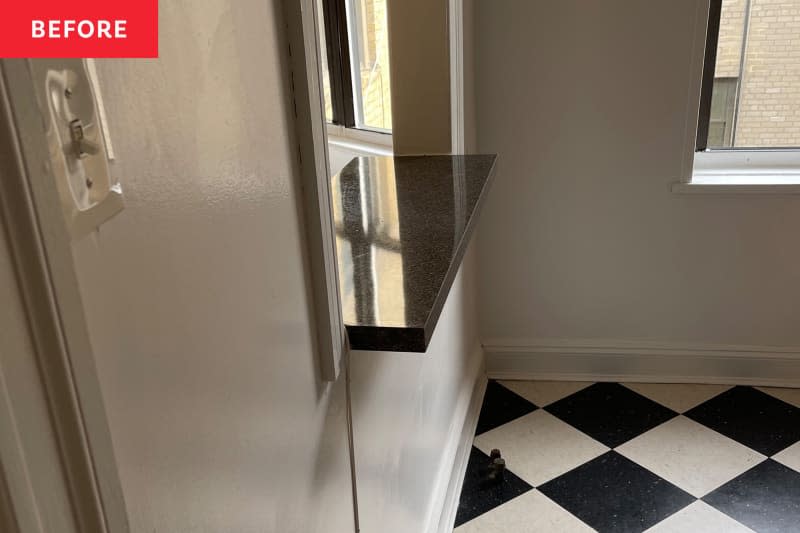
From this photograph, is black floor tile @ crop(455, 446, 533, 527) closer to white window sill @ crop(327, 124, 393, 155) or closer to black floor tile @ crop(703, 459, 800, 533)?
black floor tile @ crop(703, 459, 800, 533)

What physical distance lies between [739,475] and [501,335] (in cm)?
81

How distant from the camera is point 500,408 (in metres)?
2.27

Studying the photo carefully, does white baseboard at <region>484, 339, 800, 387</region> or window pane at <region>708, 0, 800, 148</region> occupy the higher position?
window pane at <region>708, 0, 800, 148</region>

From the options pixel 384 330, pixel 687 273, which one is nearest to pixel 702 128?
pixel 687 273

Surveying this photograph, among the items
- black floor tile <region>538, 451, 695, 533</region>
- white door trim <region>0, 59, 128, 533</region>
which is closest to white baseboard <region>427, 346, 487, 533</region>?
black floor tile <region>538, 451, 695, 533</region>

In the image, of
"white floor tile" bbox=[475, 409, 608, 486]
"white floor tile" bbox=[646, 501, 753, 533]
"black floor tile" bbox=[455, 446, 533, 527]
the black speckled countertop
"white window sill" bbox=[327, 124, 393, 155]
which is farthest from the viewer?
"white window sill" bbox=[327, 124, 393, 155]

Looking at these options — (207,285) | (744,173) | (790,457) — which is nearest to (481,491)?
(790,457)

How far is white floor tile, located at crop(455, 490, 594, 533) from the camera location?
1.77 m

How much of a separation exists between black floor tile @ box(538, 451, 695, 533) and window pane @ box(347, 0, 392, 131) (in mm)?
1109

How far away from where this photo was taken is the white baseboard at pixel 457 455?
175 centimetres

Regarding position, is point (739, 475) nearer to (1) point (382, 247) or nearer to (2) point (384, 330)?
(1) point (382, 247)

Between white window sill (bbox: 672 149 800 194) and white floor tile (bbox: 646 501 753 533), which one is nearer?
white floor tile (bbox: 646 501 753 533)

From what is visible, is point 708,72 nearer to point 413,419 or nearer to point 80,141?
A: point 413,419

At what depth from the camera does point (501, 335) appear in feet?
7.93
